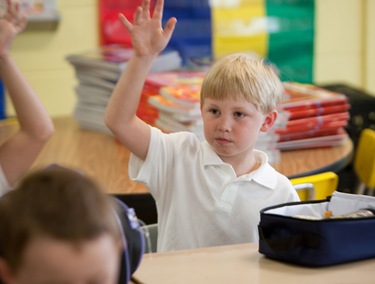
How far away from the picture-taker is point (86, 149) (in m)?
2.94

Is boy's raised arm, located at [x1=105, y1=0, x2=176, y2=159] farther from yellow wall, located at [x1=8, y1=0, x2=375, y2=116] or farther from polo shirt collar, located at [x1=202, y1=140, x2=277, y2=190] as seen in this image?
yellow wall, located at [x1=8, y1=0, x2=375, y2=116]

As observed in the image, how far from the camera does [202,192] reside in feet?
6.43

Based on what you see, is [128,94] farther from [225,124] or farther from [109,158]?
[109,158]

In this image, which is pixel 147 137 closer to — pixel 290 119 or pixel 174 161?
pixel 174 161

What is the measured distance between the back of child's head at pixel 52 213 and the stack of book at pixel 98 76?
6.83 ft

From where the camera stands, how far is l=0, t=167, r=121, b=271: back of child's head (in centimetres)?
94

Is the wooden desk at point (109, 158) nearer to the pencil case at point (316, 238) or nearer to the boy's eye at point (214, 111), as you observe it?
the boy's eye at point (214, 111)

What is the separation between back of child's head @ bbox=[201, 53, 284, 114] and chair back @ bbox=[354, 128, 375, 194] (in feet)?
3.58

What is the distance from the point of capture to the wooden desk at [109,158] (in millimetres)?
2472

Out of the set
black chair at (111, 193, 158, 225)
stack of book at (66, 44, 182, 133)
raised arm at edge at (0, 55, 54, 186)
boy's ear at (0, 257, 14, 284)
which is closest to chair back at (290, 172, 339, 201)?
black chair at (111, 193, 158, 225)

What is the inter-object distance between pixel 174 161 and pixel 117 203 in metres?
0.71

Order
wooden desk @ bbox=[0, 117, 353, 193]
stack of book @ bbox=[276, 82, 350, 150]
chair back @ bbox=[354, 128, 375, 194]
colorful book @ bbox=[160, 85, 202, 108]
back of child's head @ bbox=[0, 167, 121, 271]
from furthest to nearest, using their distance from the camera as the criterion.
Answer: chair back @ bbox=[354, 128, 375, 194]
stack of book @ bbox=[276, 82, 350, 150]
colorful book @ bbox=[160, 85, 202, 108]
wooden desk @ bbox=[0, 117, 353, 193]
back of child's head @ bbox=[0, 167, 121, 271]

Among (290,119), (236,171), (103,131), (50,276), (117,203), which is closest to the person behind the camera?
(50,276)

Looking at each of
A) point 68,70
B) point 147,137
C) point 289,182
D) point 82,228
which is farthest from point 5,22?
point 68,70
